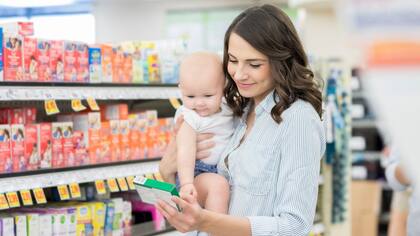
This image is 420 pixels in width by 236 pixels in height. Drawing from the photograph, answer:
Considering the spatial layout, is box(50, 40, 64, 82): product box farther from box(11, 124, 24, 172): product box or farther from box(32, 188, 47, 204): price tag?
box(32, 188, 47, 204): price tag

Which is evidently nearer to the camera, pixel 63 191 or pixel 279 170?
pixel 279 170

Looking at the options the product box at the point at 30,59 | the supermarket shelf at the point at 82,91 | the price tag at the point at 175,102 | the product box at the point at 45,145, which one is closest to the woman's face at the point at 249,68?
the supermarket shelf at the point at 82,91

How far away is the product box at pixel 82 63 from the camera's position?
164 inches

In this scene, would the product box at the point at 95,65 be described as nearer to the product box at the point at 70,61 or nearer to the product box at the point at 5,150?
the product box at the point at 70,61

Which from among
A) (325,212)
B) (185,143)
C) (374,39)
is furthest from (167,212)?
(325,212)

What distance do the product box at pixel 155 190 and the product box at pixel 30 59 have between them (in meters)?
1.68

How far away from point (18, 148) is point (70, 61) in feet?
2.06

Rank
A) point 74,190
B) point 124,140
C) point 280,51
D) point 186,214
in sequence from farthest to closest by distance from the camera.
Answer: point 124,140
point 74,190
point 280,51
point 186,214

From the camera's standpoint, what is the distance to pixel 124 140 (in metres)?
4.51

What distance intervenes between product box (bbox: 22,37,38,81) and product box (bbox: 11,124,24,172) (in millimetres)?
273

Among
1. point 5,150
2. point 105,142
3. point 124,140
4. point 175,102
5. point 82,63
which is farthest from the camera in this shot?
point 175,102

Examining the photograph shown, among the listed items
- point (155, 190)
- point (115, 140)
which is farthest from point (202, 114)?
point (115, 140)

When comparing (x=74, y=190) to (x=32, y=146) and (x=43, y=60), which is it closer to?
(x=32, y=146)

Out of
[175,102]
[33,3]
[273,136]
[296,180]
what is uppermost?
[33,3]
